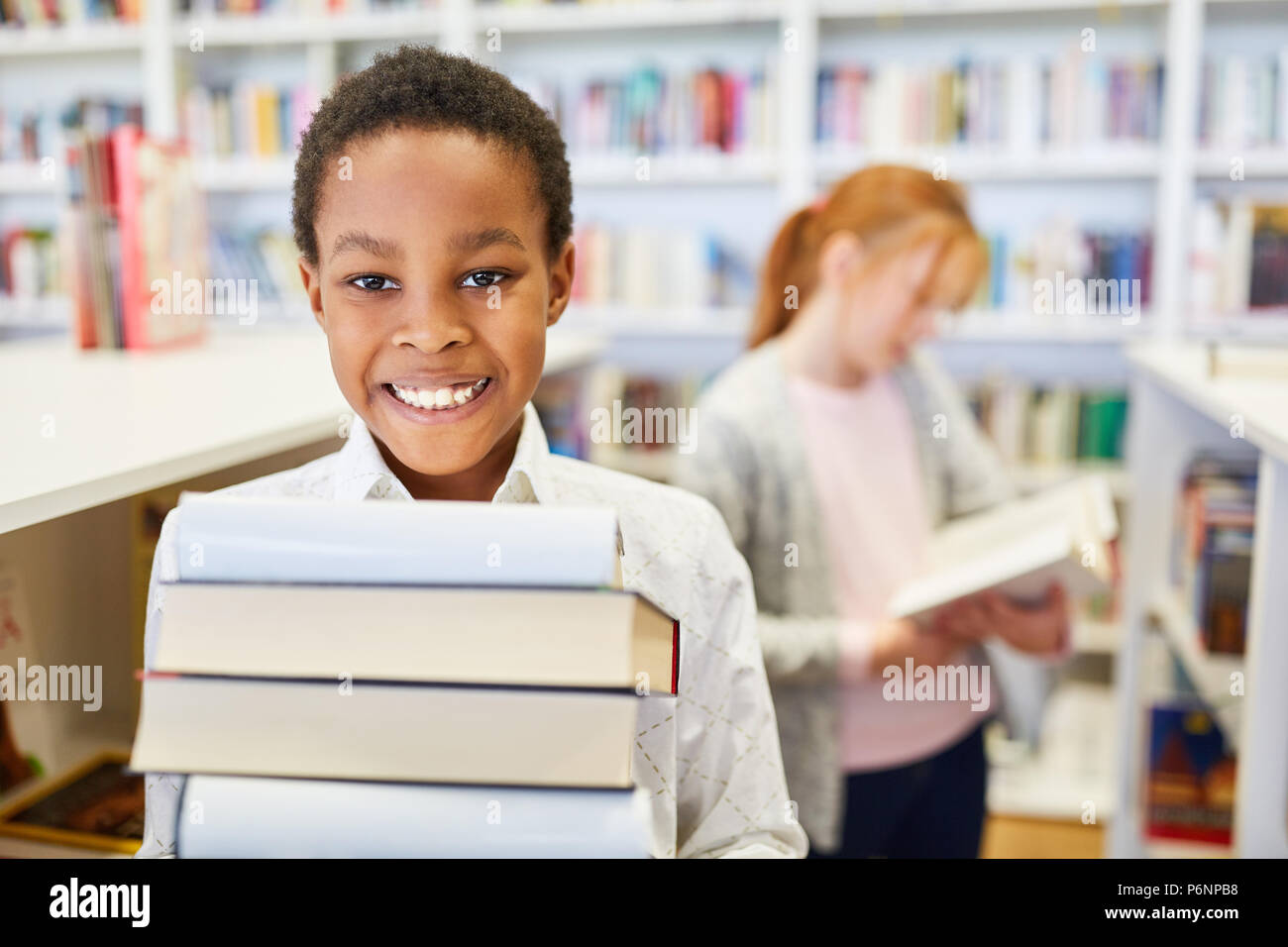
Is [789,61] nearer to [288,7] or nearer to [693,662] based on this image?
[288,7]

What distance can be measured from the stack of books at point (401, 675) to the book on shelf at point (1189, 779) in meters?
1.53

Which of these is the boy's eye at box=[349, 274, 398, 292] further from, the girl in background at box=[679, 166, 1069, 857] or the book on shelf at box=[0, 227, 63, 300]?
the book on shelf at box=[0, 227, 63, 300]

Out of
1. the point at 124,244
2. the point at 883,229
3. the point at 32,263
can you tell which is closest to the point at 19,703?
the point at 124,244

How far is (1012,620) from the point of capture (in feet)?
4.07

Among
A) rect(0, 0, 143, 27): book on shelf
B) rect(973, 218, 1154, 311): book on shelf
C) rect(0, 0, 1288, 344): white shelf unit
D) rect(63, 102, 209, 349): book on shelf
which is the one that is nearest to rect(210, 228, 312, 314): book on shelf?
rect(0, 0, 1288, 344): white shelf unit

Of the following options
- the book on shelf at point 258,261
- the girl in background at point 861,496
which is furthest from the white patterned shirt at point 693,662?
the book on shelf at point 258,261

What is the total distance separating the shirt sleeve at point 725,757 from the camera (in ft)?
1.92

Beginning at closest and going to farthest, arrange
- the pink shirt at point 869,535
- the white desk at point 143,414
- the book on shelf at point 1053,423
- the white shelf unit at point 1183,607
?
the white desk at point 143,414 < the white shelf unit at point 1183,607 < the pink shirt at point 869,535 < the book on shelf at point 1053,423

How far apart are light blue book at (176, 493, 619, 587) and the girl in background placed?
872 millimetres

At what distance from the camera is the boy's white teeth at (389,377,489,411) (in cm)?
50

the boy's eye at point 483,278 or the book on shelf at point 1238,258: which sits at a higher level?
the book on shelf at point 1238,258

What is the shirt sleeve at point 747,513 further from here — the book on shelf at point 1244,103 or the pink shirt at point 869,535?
the book on shelf at point 1244,103

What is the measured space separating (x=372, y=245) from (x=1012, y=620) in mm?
983
